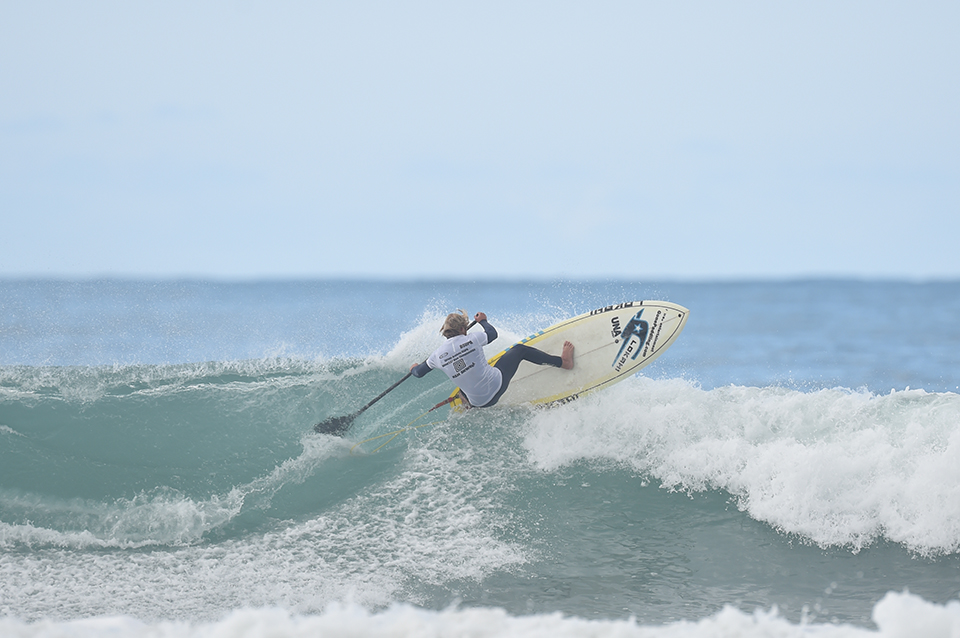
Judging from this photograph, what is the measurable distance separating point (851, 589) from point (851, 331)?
75.4ft

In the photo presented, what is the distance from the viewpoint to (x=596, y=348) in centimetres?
749

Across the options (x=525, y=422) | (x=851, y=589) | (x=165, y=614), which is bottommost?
(x=165, y=614)

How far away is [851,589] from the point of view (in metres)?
4.88

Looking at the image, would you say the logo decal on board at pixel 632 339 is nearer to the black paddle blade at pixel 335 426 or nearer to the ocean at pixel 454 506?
the ocean at pixel 454 506

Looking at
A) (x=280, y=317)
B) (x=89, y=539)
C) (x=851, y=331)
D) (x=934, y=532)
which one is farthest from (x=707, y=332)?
(x=89, y=539)

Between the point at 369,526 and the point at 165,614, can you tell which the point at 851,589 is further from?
the point at 165,614

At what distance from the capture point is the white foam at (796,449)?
5520mm

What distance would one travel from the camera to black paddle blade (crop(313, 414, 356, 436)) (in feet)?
23.7

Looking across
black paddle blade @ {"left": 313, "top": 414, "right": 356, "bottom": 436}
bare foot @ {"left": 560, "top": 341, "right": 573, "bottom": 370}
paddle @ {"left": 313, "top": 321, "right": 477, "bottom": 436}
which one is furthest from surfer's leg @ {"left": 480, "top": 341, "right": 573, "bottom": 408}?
black paddle blade @ {"left": 313, "top": 414, "right": 356, "bottom": 436}

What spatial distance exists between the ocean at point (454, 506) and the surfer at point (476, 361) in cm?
35

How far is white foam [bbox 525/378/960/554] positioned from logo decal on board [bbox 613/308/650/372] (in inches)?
11.8

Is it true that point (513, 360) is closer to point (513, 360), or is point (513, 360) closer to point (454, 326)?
point (513, 360)

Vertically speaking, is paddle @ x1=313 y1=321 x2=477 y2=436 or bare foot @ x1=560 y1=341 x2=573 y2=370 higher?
bare foot @ x1=560 y1=341 x2=573 y2=370

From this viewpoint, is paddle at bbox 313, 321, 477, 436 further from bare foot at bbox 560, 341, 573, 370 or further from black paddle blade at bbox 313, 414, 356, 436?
bare foot at bbox 560, 341, 573, 370
